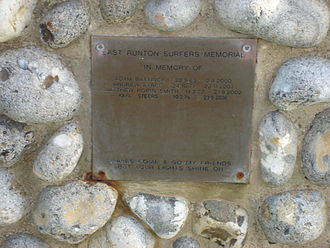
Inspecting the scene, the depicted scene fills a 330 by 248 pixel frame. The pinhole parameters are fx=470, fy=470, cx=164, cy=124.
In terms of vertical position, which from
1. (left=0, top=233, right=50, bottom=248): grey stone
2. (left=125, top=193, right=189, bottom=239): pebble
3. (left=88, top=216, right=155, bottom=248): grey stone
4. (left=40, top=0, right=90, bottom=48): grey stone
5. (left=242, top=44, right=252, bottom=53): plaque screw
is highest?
(left=40, top=0, right=90, bottom=48): grey stone

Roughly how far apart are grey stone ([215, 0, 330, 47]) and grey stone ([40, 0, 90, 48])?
28 centimetres

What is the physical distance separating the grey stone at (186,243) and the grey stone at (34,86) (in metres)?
0.39

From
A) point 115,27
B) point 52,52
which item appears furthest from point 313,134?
point 52,52

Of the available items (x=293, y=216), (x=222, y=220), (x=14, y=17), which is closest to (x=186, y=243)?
(x=222, y=220)

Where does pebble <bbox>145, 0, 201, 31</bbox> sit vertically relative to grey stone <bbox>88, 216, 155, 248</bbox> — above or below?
above

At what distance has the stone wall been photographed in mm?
957

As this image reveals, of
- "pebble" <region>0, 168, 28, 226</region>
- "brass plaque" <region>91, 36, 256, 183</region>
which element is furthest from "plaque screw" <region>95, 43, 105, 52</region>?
"pebble" <region>0, 168, 28, 226</region>

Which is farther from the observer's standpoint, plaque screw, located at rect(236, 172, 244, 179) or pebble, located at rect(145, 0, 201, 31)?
plaque screw, located at rect(236, 172, 244, 179)

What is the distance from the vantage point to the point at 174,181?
3.48 feet

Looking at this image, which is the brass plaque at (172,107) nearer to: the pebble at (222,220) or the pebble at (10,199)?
the pebble at (222,220)

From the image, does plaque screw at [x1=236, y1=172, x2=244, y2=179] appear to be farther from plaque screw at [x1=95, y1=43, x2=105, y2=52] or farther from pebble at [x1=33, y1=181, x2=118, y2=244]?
plaque screw at [x1=95, y1=43, x2=105, y2=52]

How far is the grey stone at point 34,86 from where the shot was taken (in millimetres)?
947

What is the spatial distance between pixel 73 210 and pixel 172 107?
1.01ft

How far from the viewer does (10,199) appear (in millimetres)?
1015
